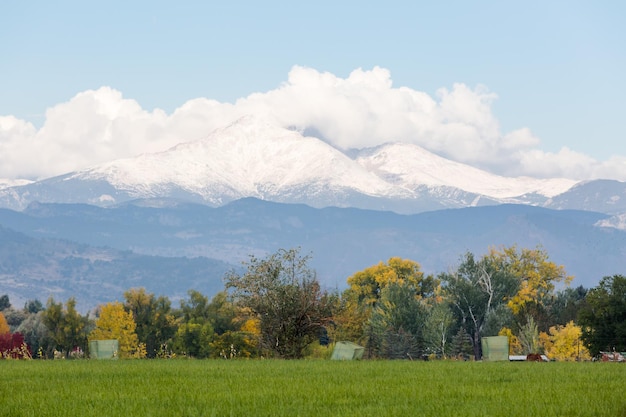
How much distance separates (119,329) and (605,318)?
3066 inches

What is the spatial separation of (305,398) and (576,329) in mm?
94301

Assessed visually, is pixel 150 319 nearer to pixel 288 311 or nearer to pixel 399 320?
pixel 399 320

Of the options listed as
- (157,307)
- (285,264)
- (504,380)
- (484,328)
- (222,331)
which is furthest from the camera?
(157,307)

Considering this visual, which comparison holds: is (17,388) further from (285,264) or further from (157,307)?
(157,307)

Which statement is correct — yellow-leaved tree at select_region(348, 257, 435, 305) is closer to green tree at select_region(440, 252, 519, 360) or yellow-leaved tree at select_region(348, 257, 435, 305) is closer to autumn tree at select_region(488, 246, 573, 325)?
autumn tree at select_region(488, 246, 573, 325)

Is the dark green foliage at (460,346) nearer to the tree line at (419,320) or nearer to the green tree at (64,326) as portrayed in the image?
the tree line at (419,320)

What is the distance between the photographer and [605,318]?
2985 inches

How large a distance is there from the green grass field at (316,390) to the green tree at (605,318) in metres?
46.0

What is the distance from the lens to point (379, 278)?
513ft

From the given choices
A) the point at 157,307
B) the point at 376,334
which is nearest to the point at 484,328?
the point at 376,334

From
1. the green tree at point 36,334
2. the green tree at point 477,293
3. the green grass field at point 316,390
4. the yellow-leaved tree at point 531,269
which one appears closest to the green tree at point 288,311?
the green grass field at point 316,390

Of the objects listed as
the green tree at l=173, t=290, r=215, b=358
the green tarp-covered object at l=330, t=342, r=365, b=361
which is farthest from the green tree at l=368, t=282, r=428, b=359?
the green tarp-covered object at l=330, t=342, r=365, b=361

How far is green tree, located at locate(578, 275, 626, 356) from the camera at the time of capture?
7481 cm

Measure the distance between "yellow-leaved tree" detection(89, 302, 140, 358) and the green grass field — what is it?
105386 millimetres
